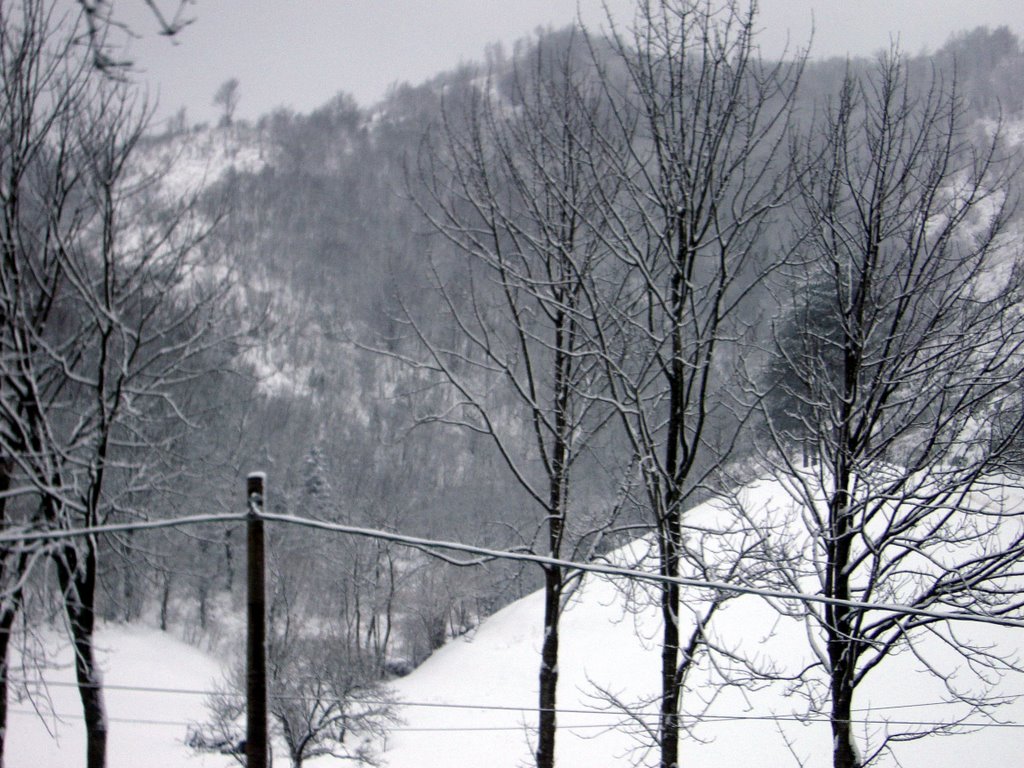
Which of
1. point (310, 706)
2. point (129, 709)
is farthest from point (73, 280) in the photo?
point (310, 706)

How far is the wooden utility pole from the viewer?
10.8 feet

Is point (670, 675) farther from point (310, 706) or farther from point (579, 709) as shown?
point (310, 706)

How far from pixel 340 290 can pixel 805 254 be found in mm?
61188

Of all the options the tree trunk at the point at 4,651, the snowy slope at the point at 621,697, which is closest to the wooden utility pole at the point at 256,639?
the tree trunk at the point at 4,651

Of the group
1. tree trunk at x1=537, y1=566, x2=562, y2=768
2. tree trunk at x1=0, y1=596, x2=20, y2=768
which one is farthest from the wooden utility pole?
tree trunk at x1=0, y1=596, x2=20, y2=768

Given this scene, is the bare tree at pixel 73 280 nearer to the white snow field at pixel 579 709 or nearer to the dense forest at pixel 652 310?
the dense forest at pixel 652 310

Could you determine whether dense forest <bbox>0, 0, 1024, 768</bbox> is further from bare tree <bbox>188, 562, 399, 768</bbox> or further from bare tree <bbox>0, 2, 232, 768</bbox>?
bare tree <bbox>188, 562, 399, 768</bbox>

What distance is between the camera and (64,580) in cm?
686

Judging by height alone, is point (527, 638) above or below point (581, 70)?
below

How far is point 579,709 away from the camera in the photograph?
40.8ft

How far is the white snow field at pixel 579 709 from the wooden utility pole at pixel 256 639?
12.6ft

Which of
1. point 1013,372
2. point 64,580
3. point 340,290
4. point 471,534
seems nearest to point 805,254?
point 1013,372

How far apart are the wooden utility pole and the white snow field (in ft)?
12.6

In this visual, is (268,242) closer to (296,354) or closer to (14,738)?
(296,354)
